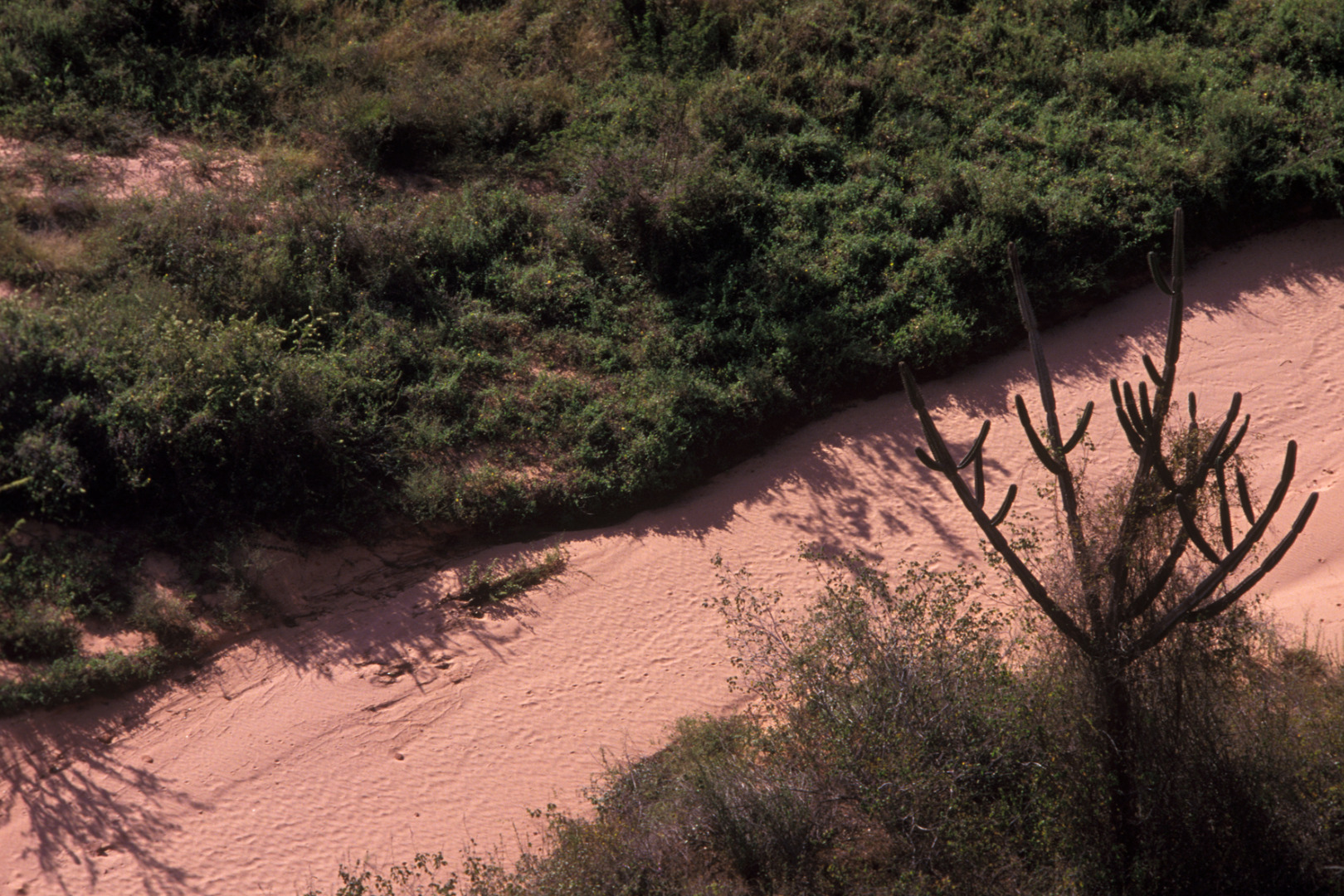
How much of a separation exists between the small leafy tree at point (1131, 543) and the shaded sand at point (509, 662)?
268 centimetres

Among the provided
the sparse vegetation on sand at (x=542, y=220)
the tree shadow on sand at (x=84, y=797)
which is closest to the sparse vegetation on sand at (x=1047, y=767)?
the tree shadow on sand at (x=84, y=797)

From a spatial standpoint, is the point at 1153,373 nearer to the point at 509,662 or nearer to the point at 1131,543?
the point at 1131,543

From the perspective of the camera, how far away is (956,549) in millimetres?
10531

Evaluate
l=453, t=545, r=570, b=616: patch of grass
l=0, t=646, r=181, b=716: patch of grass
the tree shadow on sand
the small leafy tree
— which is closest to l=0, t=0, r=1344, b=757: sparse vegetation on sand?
l=0, t=646, r=181, b=716: patch of grass

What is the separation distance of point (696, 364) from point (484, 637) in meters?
4.14

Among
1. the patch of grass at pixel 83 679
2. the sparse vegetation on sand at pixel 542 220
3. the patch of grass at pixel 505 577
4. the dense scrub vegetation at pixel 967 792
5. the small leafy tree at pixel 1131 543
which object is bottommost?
the dense scrub vegetation at pixel 967 792

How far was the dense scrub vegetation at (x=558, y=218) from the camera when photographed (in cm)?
1036

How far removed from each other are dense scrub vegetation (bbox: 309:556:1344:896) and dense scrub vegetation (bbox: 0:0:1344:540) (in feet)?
→ 12.0

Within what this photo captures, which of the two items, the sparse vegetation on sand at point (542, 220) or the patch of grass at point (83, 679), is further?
the sparse vegetation on sand at point (542, 220)

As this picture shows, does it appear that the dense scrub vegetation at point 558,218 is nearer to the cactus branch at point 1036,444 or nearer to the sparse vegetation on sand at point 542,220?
the sparse vegetation on sand at point 542,220

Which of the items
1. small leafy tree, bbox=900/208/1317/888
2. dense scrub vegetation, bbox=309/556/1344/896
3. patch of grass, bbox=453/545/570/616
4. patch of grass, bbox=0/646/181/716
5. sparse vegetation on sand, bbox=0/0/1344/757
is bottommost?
dense scrub vegetation, bbox=309/556/1344/896

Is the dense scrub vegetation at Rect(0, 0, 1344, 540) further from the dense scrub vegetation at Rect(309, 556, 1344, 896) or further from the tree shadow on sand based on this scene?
the dense scrub vegetation at Rect(309, 556, 1344, 896)

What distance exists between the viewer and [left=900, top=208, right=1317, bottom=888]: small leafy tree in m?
6.60

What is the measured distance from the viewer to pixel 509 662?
31.6 feet
